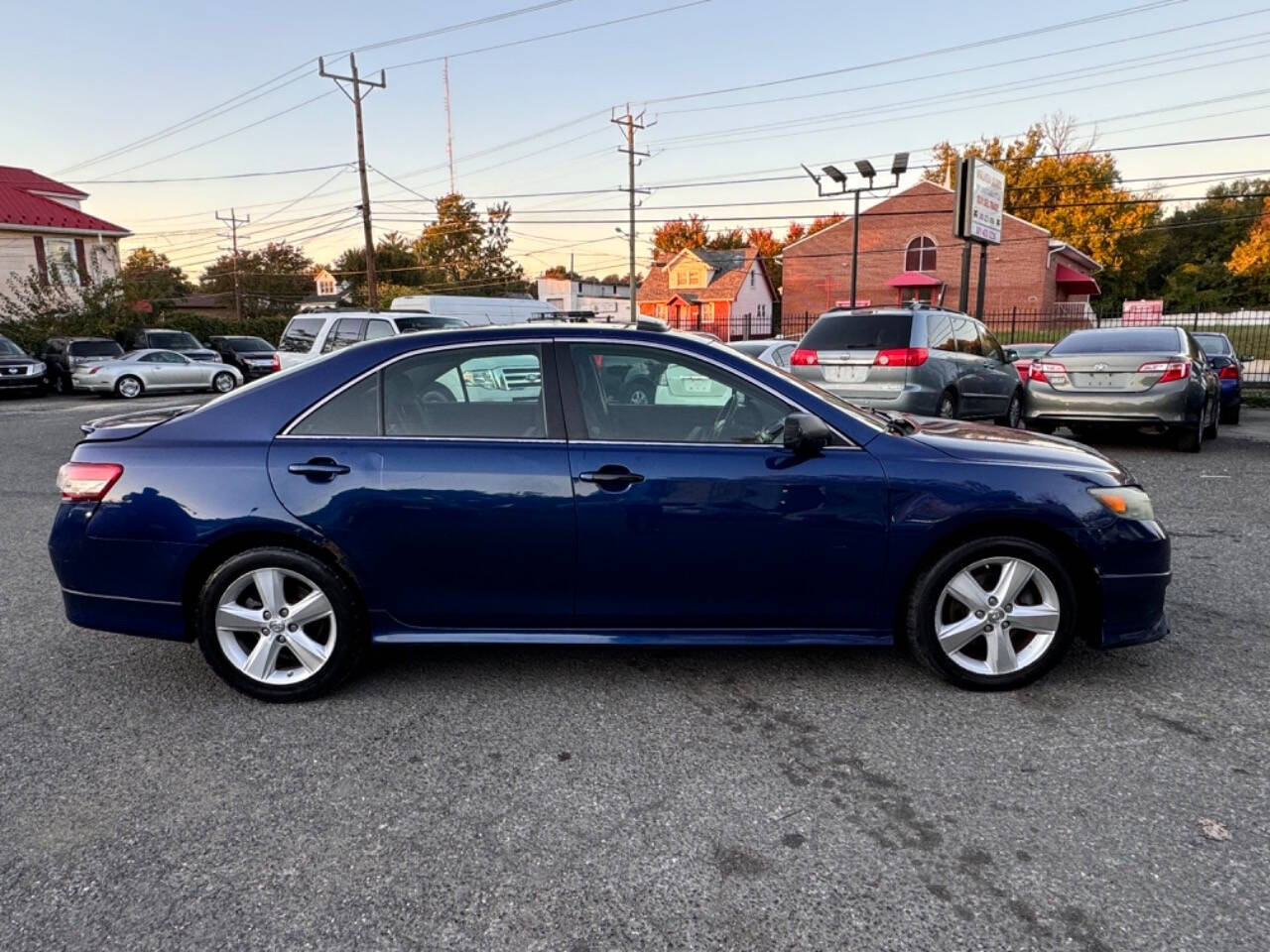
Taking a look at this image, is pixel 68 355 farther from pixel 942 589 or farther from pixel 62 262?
pixel 942 589

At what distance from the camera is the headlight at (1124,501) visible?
137 inches

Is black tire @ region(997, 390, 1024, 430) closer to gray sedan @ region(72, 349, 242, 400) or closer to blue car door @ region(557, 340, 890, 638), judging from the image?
blue car door @ region(557, 340, 890, 638)

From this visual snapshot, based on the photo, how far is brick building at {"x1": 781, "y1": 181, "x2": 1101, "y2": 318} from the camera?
45000 mm

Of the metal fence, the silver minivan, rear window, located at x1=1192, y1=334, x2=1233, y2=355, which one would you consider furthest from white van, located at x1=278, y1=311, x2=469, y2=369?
rear window, located at x1=1192, y1=334, x2=1233, y2=355

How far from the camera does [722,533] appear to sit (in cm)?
339

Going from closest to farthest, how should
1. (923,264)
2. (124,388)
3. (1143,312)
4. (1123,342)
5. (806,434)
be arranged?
1. (806,434)
2. (1123,342)
3. (124,388)
4. (1143,312)
5. (923,264)

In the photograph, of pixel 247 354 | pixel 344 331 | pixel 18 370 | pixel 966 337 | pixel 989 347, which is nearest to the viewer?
pixel 966 337

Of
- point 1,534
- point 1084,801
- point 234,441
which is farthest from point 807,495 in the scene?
point 1,534

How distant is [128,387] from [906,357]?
20.2 metres

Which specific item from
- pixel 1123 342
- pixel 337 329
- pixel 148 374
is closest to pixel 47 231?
pixel 148 374

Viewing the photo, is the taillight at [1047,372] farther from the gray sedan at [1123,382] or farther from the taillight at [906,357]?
the taillight at [906,357]

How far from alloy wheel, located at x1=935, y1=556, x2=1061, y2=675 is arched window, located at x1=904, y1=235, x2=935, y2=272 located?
4895 centimetres

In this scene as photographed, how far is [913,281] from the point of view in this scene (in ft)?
158

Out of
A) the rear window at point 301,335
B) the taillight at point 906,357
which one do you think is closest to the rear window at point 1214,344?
the taillight at point 906,357
